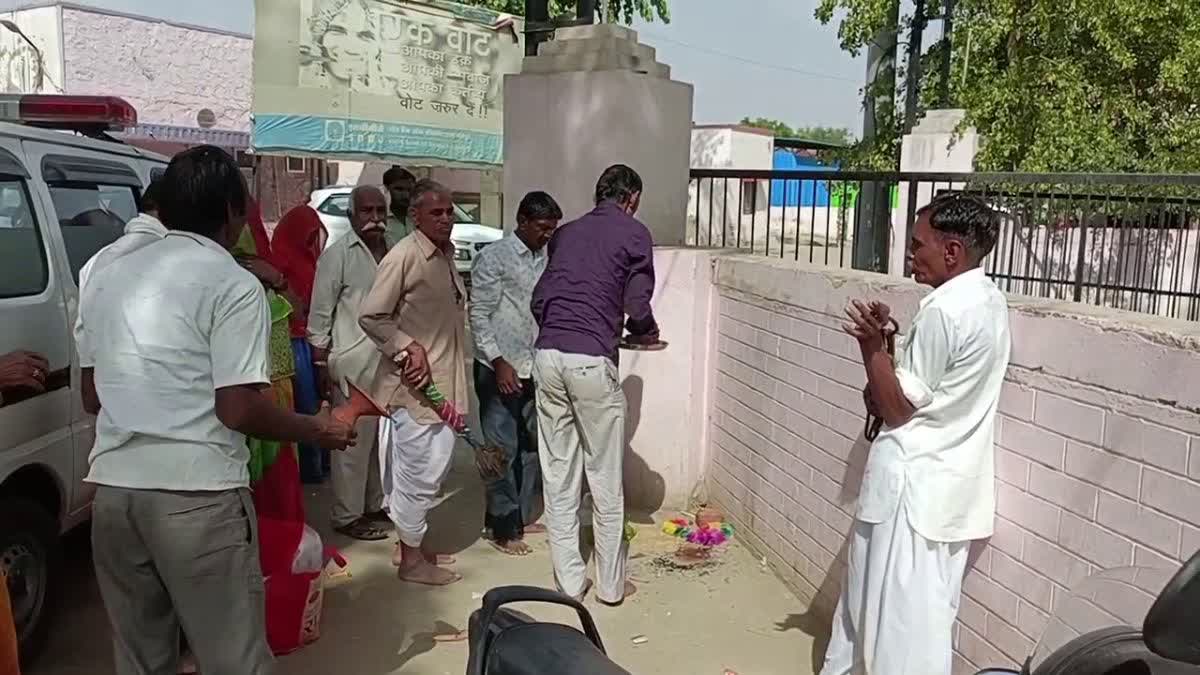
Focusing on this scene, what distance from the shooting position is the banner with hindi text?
13703 millimetres

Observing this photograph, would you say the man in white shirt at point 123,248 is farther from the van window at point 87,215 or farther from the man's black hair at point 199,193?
the van window at point 87,215

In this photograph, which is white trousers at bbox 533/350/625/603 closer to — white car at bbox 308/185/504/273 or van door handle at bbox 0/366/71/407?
van door handle at bbox 0/366/71/407

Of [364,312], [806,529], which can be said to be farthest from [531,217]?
[806,529]

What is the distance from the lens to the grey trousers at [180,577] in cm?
247

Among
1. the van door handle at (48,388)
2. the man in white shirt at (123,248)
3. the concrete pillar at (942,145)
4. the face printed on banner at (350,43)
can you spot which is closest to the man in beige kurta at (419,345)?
the van door handle at (48,388)

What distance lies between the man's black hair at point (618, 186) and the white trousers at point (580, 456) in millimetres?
736

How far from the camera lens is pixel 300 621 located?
3.90 metres

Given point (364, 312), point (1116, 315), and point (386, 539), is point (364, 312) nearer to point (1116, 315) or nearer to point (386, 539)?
point (386, 539)

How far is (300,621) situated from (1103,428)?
299 cm

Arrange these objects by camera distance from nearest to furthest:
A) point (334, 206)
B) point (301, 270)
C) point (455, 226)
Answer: point (301, 270) → point (455, 226) → point (334, 206)

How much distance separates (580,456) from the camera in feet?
14.4

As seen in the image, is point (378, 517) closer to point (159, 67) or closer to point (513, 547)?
point (513, 547)

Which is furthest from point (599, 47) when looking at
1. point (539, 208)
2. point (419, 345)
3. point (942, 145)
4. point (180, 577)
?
point (942, 145)

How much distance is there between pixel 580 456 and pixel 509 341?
0.90 meters
